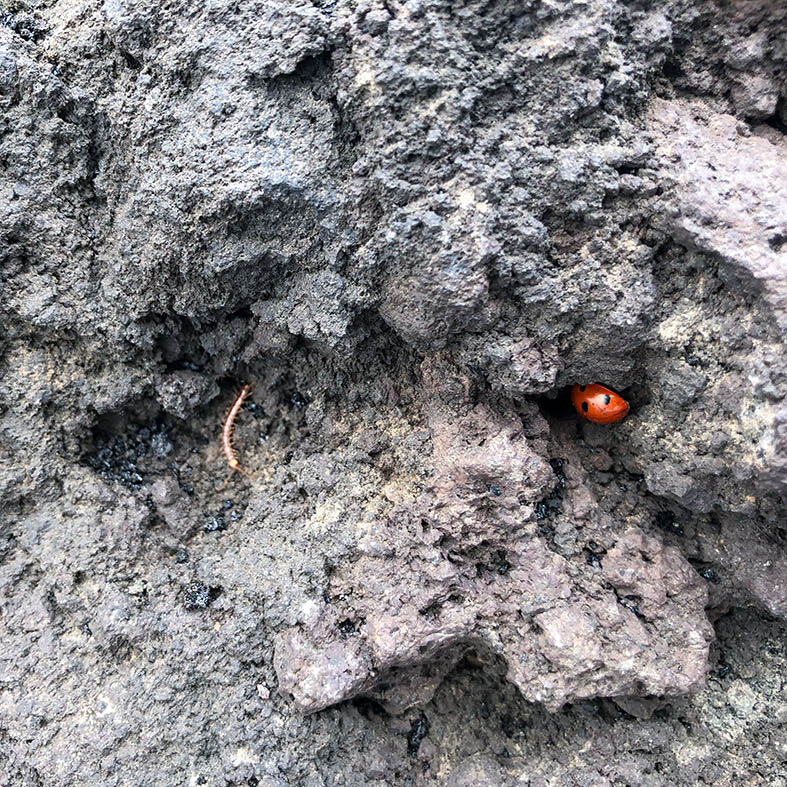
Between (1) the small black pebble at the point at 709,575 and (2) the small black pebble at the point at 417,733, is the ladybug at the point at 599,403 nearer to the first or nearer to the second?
(1) the small black pebble at the point at 709,575

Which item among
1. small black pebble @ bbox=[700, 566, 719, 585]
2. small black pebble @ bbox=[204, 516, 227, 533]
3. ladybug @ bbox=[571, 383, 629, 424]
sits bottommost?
small black pebble @ bbox=[700, 566, 719, 585]

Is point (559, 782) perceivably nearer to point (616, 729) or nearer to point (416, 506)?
point (616, 729)

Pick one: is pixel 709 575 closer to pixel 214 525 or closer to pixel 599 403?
pixel 599 403

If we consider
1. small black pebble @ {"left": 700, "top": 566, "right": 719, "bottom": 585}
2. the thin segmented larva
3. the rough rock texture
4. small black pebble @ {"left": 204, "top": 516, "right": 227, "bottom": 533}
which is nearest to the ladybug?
the rough rock texture

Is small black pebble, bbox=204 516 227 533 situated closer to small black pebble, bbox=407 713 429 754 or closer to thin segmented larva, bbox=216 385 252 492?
thin segmented larva, bbox=216 385 252 492

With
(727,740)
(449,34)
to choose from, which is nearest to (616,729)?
(727,740)
